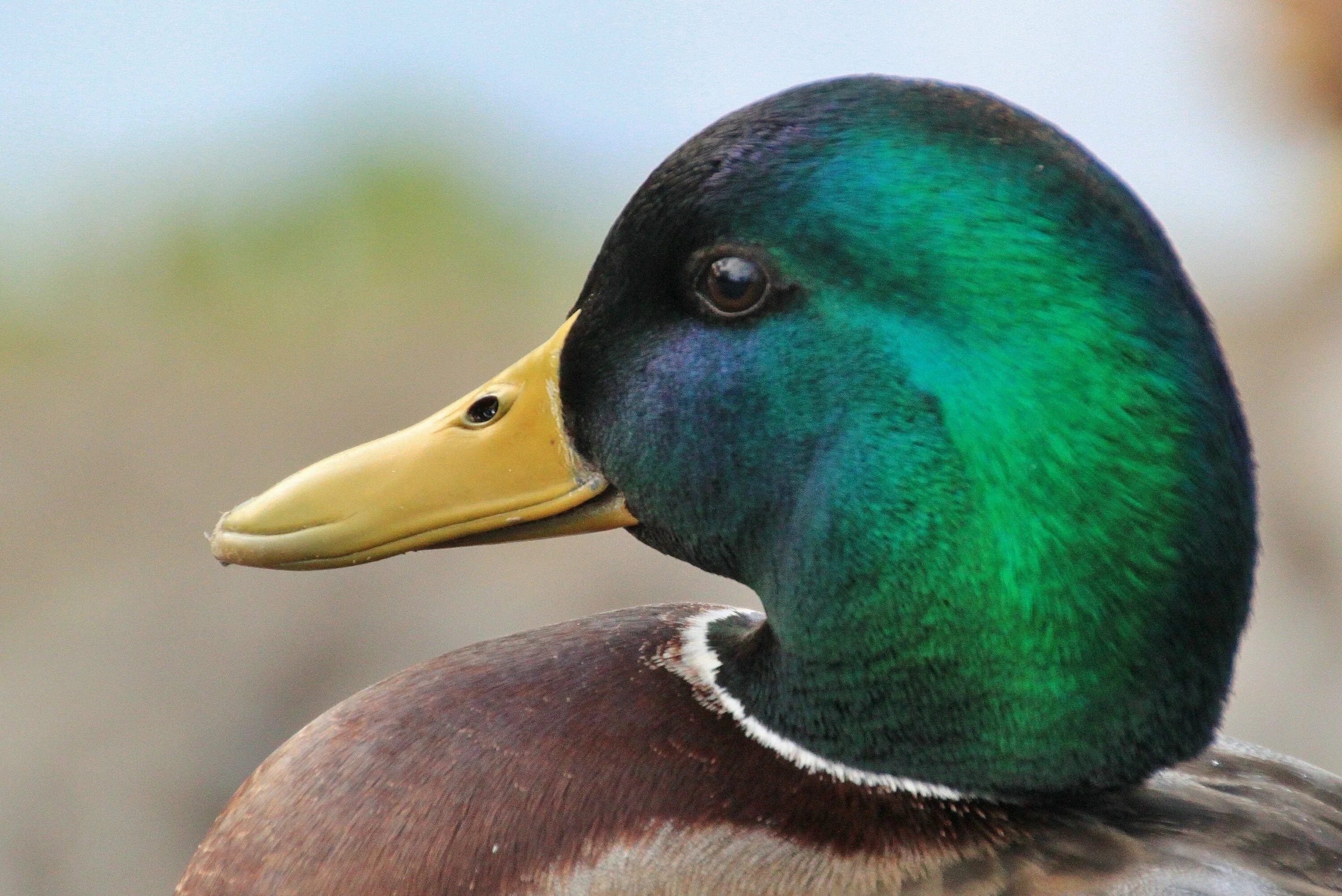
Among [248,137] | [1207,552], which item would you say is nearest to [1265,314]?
[248,137]

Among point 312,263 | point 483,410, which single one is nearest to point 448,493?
point 483,410

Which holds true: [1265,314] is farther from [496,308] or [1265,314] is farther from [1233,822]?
[1233,822]

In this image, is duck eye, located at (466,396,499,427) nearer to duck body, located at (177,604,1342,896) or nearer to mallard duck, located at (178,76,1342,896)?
mallard duck, located at (178,76,1342,896)

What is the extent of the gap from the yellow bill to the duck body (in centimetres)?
14

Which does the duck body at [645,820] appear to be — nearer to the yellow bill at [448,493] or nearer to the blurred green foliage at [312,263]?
the yellow bill at [448,493]

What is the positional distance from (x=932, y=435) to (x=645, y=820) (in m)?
0.38

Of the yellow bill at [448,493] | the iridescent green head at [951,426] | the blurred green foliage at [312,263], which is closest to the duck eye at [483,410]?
the yellow bill at [448,493]

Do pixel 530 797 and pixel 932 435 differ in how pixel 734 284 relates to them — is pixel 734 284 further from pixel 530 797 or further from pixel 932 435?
pixel 530 797

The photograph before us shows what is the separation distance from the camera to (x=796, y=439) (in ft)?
3.88

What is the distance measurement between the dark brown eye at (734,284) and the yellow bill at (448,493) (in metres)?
0.17

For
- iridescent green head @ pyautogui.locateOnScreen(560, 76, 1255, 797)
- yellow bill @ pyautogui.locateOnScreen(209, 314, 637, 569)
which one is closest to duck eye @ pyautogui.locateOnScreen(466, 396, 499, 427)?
yellow bill @ pyautogui.locateOnScreen(209, 314, 637, 569)

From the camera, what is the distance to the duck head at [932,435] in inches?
42.6

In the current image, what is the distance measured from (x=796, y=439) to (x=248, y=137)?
3769mm

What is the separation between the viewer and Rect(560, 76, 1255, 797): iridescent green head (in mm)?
1082
